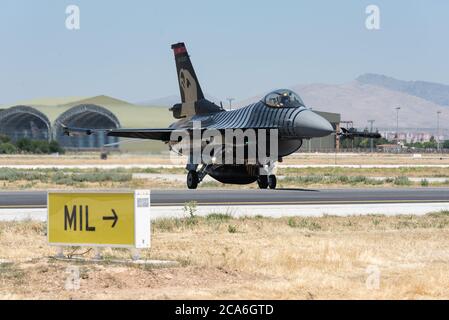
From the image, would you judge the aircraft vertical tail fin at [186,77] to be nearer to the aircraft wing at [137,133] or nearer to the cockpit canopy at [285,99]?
the aircraft wing at [137,133]

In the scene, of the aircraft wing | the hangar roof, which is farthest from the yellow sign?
the hangar roof

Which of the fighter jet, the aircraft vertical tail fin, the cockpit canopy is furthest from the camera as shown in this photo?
the aircraft vertical tail fin

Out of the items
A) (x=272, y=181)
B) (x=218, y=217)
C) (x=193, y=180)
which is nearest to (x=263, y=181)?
(x=272, y=181)

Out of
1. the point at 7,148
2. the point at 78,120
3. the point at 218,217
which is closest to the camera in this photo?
the point at 218,217

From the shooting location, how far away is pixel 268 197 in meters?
30.2

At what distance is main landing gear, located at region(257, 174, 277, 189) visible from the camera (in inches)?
1391

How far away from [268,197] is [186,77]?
12723mm

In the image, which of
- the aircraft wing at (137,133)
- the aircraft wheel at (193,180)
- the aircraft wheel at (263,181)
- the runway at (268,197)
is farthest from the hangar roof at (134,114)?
the runway at (268,197)

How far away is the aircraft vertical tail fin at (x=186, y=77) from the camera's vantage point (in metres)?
40.7

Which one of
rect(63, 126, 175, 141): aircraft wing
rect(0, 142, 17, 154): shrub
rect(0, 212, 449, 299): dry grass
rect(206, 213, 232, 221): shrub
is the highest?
rect(63, 126, 175, 141): aircraft wing

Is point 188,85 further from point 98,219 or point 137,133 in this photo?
point 98,219

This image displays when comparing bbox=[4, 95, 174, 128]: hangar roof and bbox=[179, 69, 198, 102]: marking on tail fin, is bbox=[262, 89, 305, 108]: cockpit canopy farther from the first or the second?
bbox=[4, 95, 174, 128]: hangar roof

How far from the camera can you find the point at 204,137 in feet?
120

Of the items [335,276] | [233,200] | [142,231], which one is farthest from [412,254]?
[233,200]
